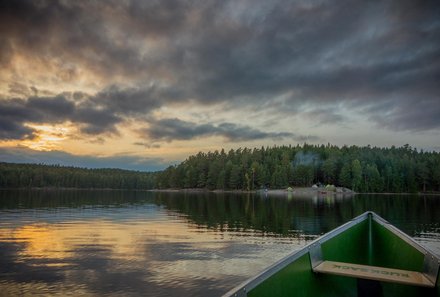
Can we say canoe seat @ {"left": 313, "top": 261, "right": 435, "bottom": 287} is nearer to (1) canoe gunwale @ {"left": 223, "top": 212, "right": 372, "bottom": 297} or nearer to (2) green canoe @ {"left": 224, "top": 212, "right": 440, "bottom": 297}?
(2) green canoe @ {"left": 224, "top": 212, "right": 440, "bottom": 297}

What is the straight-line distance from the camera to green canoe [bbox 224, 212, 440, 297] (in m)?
6.70

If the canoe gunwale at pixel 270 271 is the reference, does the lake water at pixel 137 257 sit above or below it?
below

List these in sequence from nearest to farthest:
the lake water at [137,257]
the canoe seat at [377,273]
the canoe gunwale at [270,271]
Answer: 1. the canoe gunwale at [270,271]
2. the canoe seat at [377,273]
3. the lake water at [137,257]

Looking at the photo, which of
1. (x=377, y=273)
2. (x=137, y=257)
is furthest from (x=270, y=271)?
(x=137, y=257)

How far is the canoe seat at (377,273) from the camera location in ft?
23.4

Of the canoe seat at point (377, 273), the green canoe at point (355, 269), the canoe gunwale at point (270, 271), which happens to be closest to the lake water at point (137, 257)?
the green canoe at point (355, 269)

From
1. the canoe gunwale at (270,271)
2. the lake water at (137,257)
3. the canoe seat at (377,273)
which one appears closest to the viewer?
the canoe gunwale at (270,271)

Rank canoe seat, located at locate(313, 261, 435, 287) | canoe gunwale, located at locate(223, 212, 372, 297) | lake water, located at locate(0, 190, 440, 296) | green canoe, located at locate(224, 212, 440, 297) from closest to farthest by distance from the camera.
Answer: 1. canoe gunwale, located at locate(223, 212, 372, 297)
2. green canoe, located at locate(224, 212, 440, 297)
3. canoe seat, located at locate(313, 261, 435, 287)
4. lake water, located at locate(0, 190, 440, 296)

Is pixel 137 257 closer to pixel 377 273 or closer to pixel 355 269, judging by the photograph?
pixel 355 269

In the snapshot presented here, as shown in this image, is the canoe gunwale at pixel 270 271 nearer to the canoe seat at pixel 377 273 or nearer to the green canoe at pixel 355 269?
the green canoe at pixel 355 269

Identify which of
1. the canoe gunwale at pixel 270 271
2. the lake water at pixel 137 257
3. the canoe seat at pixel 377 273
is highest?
the canoe gunwale at pixel 270 271

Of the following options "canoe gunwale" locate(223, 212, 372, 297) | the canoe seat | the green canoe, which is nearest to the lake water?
the green canoe

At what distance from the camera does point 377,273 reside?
303 inches

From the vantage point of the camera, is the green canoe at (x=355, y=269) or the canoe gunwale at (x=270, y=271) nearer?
the canoe gunwale at (x=270, y=271)
